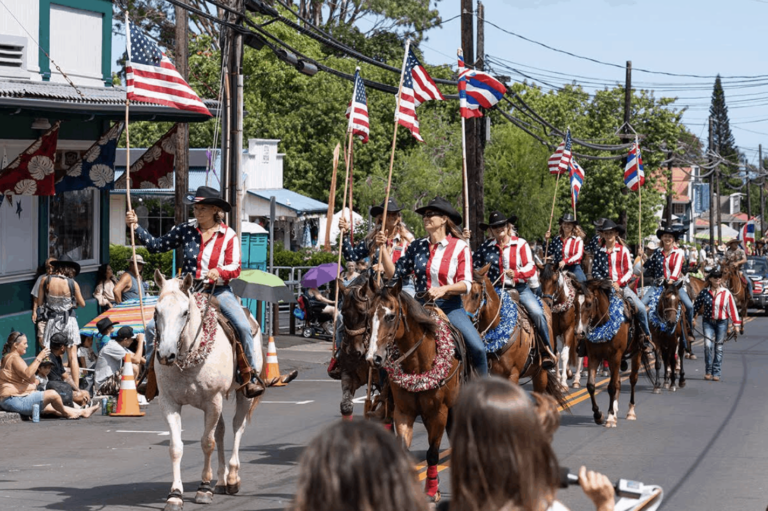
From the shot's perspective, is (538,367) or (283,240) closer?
(538,367)

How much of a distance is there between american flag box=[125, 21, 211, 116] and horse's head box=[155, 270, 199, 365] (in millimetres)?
3697

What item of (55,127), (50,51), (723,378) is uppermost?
(50,51)

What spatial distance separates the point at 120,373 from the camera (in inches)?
691

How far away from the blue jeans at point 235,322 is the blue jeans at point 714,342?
484 inches

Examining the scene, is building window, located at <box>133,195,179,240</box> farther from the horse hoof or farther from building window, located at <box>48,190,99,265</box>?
the horse hoof

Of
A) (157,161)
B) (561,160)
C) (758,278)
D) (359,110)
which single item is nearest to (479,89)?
(359,110)

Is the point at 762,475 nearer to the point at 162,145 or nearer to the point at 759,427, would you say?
the point at 759,427

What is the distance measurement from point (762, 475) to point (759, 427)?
3706 mm

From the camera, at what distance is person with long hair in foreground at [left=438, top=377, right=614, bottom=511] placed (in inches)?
129

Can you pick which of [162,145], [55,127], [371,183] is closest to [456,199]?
[371,183]

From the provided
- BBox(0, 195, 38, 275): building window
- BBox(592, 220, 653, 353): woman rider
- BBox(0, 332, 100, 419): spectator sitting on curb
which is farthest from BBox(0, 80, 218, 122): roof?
BBox(592, 220, 653, 353): woman rider

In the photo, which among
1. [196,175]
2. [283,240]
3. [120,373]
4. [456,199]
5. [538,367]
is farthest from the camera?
[283,240]

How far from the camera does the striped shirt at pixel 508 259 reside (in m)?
13.9

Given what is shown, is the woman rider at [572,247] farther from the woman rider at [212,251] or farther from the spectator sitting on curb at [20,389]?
the woman rider at [212,251]
